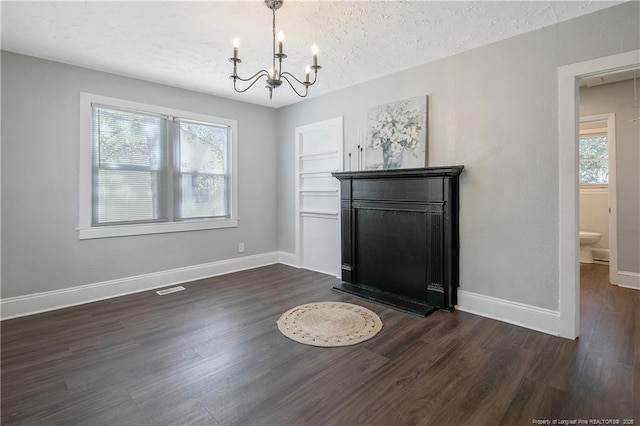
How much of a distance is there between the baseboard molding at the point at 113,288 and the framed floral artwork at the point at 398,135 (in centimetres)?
252

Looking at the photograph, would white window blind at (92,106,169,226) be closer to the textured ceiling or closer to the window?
the textured ceiling

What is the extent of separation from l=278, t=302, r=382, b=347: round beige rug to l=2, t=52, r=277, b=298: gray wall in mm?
2141

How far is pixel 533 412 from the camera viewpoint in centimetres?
172

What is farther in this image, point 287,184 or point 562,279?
point 287,184

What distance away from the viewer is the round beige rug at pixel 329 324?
8.41ft

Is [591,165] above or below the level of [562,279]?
above

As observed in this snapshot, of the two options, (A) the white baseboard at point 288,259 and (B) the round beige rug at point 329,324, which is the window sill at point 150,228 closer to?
(A) the white baseboard at point 288,259

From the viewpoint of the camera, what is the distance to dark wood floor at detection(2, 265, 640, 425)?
173 cm

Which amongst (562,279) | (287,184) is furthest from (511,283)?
(287,184)

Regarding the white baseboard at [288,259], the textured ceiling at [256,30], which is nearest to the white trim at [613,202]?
the textured ceiling at [256,30]

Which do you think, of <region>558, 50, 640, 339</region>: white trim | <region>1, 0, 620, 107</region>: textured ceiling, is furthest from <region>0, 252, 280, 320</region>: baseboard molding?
<region>558, 50, 640, 339</region>: white trim

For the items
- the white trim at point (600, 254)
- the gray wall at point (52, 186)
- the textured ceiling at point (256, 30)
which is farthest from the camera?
the white trim at point (600, 254)

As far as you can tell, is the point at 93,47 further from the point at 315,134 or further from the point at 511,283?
the point at 511,283

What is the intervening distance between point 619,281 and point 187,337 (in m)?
5.02
